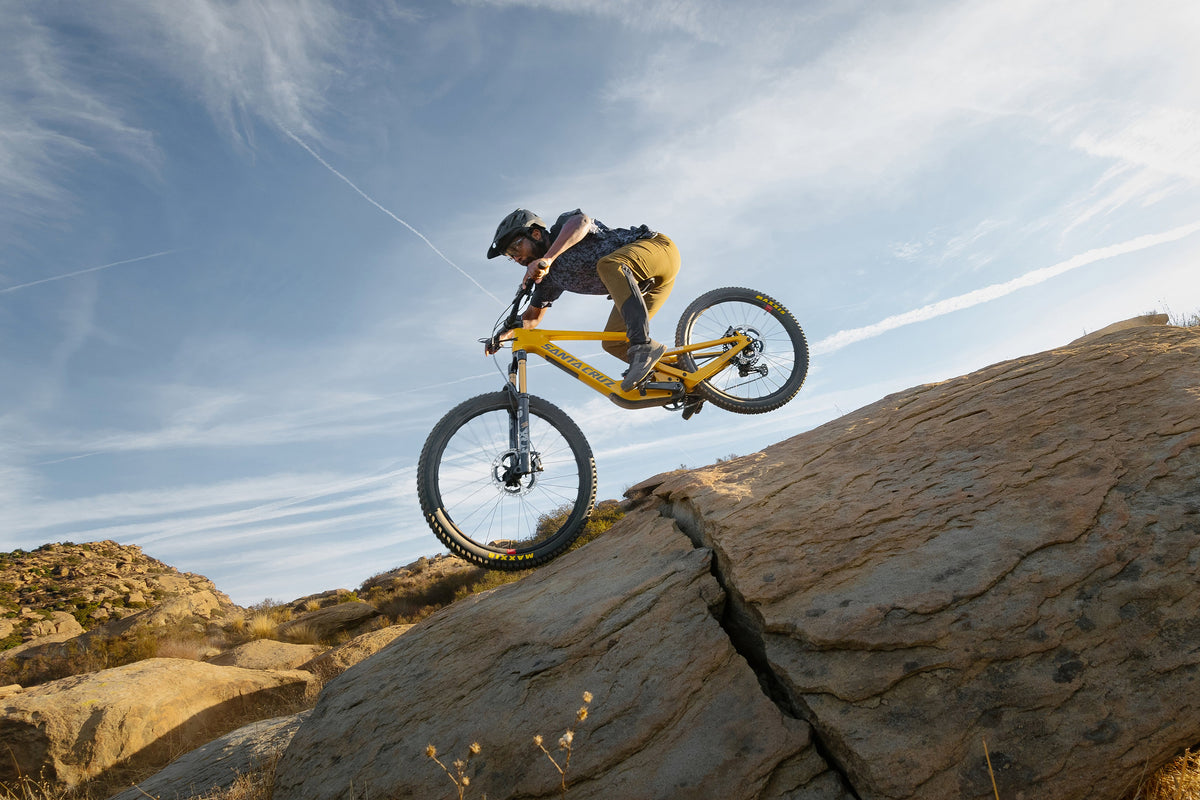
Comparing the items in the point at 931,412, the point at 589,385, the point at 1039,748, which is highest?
the point at 589,385

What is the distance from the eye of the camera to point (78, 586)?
19.7 metres

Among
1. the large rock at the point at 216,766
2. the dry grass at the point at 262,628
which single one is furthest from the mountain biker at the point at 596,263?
the dry grass at the point at 262,628

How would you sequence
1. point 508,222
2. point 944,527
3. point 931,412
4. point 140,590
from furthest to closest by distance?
point 140,590
point 508,222
point 931,412
point 944,527

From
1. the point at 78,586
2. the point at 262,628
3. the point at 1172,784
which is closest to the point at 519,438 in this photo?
the point at 1172,784

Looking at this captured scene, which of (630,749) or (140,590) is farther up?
(140,590)

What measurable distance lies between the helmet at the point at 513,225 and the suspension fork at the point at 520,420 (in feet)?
3.54

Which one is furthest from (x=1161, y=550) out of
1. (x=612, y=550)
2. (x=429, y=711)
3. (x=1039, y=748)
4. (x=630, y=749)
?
(x=429, y=711)

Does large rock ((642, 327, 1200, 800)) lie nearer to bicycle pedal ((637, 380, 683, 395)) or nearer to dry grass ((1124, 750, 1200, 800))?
dry grass ((1124, 750, 1200, 800))

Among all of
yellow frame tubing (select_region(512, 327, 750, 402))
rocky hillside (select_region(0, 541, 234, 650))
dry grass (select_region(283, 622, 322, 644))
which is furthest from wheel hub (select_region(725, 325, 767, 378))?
rocky hillside (select_region(0, 541, 234, 650))

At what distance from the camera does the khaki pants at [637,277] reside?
6.14 metres

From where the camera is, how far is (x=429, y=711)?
3404mm

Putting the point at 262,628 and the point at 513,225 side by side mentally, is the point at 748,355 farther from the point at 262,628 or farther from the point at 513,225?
the point at 262,628

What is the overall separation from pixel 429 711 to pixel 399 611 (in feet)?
38.0

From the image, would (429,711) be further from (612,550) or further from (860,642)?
(860,642)
